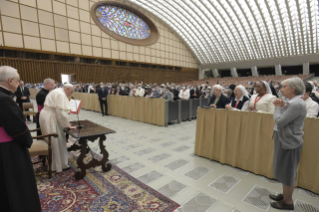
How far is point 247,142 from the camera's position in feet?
10.3

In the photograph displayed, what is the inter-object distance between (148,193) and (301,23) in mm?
28779

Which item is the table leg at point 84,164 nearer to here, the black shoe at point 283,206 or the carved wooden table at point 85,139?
the carved wooden table at point 85,139

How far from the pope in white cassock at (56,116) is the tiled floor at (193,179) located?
43.7 inches

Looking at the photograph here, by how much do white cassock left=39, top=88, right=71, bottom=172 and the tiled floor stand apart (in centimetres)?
111

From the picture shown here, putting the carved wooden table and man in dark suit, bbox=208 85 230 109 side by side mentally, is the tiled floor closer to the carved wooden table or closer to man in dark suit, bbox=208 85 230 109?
A: the carved wooden table

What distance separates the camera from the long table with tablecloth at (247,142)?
2.50 metres

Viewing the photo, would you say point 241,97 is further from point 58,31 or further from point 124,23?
point 124,23

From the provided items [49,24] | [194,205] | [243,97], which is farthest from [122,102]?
[49,24]

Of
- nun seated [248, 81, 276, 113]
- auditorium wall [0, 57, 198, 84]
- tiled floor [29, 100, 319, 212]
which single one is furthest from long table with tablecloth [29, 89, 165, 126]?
auditorium wall [0, 57, 198, 84]

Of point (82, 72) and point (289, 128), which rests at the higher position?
point (82, 72)

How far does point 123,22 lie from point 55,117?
24297 mm

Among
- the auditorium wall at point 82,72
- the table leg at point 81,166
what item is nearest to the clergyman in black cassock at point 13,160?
the table leg at point 81,166

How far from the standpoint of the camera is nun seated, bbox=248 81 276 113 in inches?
122

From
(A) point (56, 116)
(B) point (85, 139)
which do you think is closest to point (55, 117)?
(A) point (56, 116)
